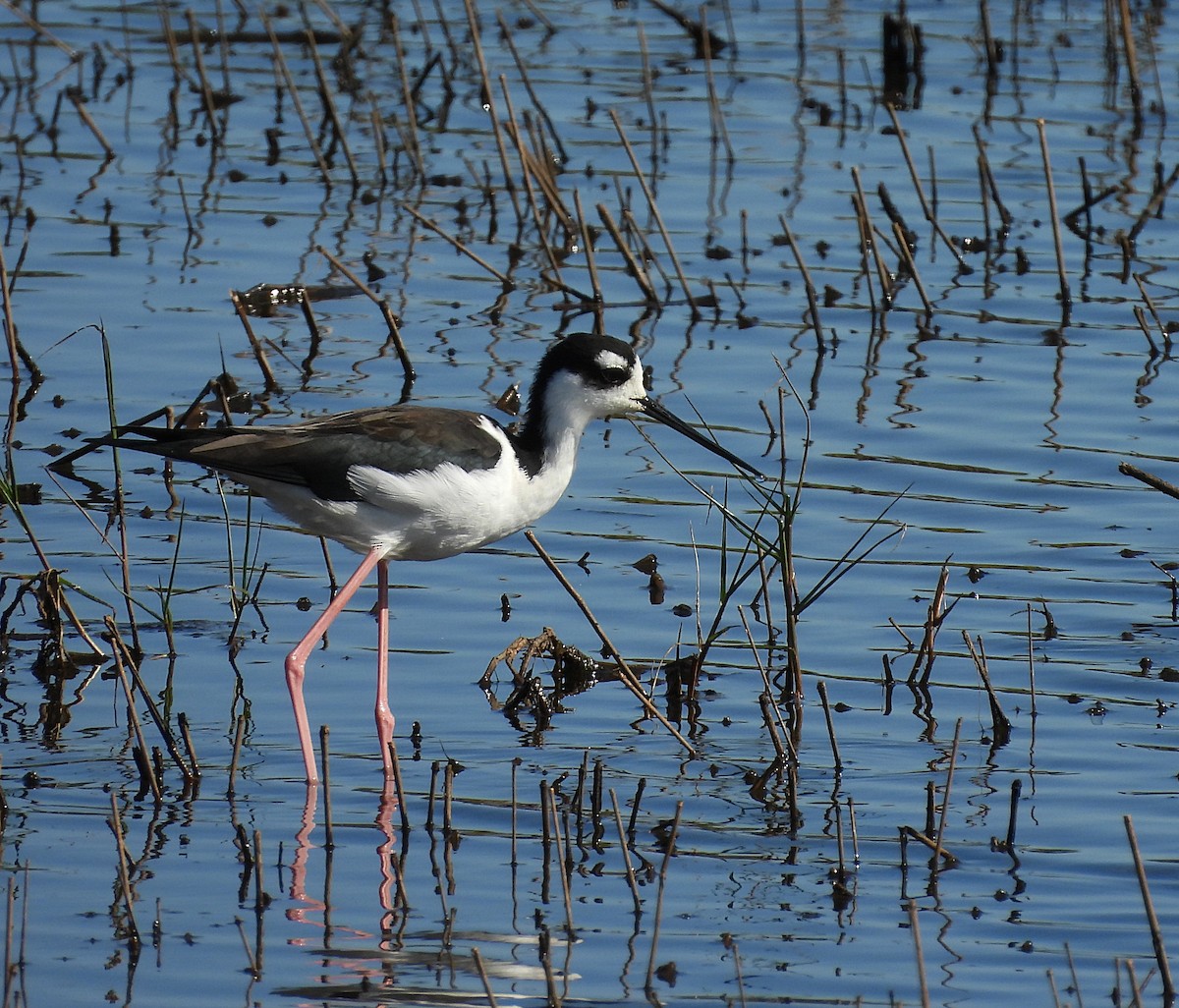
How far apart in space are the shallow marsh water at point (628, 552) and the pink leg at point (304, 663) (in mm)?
149

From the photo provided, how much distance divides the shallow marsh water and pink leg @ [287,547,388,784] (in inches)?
5.9

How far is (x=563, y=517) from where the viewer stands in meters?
8.58

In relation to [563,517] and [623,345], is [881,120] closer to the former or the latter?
[563,517]

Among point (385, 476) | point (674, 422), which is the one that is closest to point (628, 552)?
point (674, 422)

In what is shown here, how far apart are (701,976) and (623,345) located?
2717 mm

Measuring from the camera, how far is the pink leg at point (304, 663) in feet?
20.6

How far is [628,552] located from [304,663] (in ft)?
6.30

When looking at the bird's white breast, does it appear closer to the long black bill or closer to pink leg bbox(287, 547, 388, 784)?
pink leg bbox(287, 547, 388, 784)

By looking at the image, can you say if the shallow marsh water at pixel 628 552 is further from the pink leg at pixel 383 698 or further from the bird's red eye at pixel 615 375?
the bird's red eye at pixel 615 375

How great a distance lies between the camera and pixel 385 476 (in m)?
6.51

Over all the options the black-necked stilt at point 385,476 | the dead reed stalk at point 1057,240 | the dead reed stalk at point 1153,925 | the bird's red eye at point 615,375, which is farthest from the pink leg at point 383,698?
the dead reed stalk at point 1057,240

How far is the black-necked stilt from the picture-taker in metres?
6.48

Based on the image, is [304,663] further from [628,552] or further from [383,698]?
[628,552]

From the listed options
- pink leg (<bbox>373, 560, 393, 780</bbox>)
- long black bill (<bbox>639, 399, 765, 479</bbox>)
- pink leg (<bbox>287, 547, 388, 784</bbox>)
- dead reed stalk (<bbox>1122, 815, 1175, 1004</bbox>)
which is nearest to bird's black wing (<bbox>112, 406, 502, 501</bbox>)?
pink leg (<bbox>287, 547, 388, 784</bbox>)
